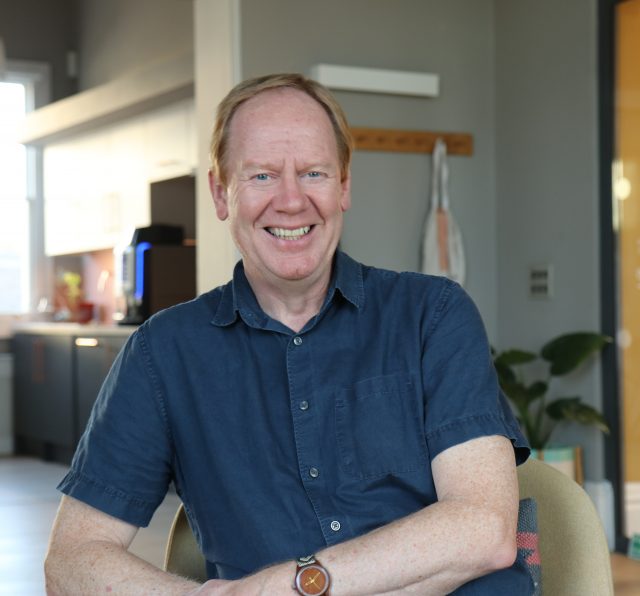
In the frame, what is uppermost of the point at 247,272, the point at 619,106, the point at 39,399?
the point at 619,106

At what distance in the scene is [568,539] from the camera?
1.46 m

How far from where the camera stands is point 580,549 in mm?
1439

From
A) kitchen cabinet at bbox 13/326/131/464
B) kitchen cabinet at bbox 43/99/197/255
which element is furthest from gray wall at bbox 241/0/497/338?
kitchen cabinet at bbox 13/326/131/464

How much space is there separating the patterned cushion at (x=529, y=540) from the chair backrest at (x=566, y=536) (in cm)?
4

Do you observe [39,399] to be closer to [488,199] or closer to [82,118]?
[82,118]

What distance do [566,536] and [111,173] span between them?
6.37 meters

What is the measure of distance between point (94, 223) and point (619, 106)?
167 inches

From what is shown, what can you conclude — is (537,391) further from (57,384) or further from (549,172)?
(57,384)

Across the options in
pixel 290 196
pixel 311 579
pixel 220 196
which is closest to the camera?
pixel 311 579

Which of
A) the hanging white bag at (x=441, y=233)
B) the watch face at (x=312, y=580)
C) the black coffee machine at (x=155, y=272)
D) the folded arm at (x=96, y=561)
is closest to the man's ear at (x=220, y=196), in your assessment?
the folded arm at (x=96, y=561)

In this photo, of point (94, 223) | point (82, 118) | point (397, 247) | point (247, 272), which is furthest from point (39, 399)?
point (247, 272)

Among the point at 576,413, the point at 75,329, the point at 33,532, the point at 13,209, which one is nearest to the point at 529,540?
the point at 576,413

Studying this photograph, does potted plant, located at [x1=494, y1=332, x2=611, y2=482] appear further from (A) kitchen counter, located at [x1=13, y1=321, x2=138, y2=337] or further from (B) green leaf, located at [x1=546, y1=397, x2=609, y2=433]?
(A) kitchen counter, located at [x1=13, y1=321, x2=138, y2=337]

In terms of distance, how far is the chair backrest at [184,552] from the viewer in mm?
1655
